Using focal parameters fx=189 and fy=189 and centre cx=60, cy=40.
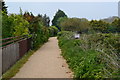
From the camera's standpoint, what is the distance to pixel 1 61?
6.43m

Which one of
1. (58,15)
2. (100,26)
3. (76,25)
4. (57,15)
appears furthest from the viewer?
(57,15)

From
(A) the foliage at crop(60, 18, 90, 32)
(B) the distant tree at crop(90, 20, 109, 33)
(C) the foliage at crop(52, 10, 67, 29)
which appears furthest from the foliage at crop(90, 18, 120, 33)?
(C) the foliage at crop(52, 10, 67, 29)

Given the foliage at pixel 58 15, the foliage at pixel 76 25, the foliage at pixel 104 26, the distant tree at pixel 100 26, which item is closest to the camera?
the foliage at pixel 104 26

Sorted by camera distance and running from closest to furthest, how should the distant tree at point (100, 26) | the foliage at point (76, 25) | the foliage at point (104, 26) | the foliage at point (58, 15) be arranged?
the foliage at point (104, 26), the distant tree at point (100, 26), the foliage at point (76, 25), the foliage at point (58, 15)

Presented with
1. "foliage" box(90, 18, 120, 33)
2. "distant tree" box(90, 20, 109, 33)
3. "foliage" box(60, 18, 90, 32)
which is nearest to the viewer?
"foliage" box(90, 18, 120, 33)

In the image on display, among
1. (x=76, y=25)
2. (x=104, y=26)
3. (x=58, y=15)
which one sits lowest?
(x=104, y=26)

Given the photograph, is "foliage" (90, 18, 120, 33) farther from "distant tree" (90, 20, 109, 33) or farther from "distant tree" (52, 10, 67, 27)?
"distant tree" (52, 10, 67, 27)

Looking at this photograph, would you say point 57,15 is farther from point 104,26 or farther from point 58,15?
point 104,26

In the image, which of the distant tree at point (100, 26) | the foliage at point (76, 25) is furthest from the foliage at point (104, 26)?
the foliage at point (76, 25)

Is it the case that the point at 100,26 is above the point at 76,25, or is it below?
below

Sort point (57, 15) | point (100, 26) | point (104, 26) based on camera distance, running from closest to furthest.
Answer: point (104, 26) < point (100, 26) < point (57, 15)

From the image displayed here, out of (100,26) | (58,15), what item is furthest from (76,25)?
(58,15)

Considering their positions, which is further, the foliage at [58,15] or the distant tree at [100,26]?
the foliage at [58,15]

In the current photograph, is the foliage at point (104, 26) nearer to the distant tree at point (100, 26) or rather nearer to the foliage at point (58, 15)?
the distant tree at point (100, 26)
